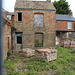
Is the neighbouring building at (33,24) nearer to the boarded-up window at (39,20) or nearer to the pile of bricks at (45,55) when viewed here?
the boarded-up window at (39,20)

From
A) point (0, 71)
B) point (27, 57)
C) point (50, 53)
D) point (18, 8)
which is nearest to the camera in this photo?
point (0, 71)

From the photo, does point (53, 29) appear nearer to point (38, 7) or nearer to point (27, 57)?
point (38, 7)

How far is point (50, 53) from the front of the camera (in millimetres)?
8594

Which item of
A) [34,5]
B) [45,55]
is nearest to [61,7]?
[34,5]

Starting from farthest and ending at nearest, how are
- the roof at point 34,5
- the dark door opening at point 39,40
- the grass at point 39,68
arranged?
the dark door opening at point 39,40 → the roof at point 34,5 → the grass at point 39,68

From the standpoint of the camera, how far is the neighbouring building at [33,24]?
521 inches

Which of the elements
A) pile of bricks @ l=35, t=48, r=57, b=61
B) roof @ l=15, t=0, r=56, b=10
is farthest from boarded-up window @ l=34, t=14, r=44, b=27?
pile of bricks @ l=35, t=48, r=57, b=61

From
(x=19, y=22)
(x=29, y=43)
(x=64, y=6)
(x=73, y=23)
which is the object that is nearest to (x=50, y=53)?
(x=29, y=43)

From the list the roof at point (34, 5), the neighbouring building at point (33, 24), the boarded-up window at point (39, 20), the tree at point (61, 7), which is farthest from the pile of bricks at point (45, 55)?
the tree at point (61, 7)

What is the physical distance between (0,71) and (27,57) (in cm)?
903

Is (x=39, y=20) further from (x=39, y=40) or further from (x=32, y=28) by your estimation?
(x=39, y=40)

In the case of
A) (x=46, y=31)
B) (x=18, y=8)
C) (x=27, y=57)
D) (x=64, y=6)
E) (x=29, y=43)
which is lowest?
(x=27, y=57)

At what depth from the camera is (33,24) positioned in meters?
13.4

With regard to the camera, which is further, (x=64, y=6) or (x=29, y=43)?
(x=64, y=6)
